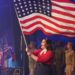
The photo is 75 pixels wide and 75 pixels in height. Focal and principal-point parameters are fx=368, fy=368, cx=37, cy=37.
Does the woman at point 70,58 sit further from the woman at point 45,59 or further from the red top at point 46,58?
the red top at point 46,58

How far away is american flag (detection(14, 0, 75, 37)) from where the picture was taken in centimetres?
752

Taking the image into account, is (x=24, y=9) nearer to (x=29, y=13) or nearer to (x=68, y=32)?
A: (x=29, y=13)

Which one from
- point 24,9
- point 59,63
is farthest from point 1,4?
point 24,9

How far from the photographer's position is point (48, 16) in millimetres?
7738

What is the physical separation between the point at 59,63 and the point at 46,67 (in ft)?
5.51

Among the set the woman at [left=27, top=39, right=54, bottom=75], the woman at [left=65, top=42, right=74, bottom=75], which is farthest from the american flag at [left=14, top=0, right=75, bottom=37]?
the woman at [left=65, top=42, right=74, bottom=75]

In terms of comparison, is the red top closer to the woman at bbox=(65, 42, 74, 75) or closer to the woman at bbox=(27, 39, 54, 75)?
the woman at bbox=(27, 39, 54, 75)

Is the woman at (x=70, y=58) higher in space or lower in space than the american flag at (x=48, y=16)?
lower

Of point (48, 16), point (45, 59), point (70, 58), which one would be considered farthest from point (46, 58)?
point (70, 58)

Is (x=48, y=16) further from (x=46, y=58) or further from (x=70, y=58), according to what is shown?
(x=70, y=58)

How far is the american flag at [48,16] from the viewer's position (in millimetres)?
7520

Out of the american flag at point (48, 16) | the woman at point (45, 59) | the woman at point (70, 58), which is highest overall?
the american flag at point (48, 16)

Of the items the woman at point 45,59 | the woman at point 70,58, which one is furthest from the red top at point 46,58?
the woman at point 70,58

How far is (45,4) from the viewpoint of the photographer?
7.86 meters
